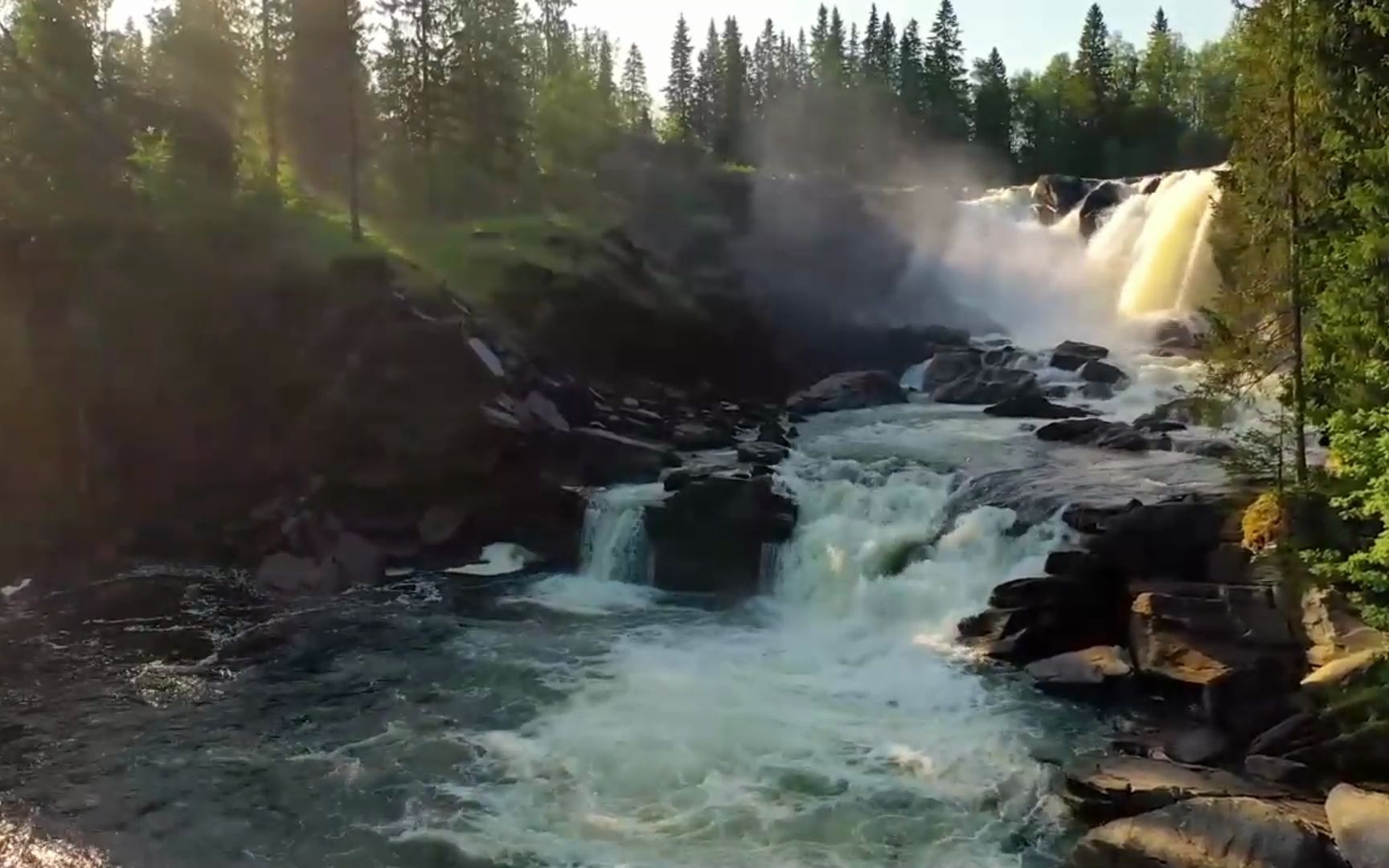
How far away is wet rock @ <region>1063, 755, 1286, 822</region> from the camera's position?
1609cm

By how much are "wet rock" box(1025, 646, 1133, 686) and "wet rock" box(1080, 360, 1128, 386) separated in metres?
25.1

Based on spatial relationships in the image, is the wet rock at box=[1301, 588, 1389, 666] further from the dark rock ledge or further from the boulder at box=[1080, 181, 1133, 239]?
the boulder at box=[1080, 181, 1133, 239]

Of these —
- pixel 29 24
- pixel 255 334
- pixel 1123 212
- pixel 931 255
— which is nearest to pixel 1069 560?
pixel 255 334

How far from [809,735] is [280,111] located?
174 ft

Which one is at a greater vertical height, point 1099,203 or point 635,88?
point 635,88

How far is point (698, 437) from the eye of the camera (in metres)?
40.2

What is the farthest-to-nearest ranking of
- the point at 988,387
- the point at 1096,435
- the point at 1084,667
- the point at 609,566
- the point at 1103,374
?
the point at 988,387
the point at 1103,374
the point at 1096,435
the point at 609,566
the point at 1084,667

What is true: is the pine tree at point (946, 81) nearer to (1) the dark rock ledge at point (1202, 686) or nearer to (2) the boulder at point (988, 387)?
(2) the boulder at point (988, 387)

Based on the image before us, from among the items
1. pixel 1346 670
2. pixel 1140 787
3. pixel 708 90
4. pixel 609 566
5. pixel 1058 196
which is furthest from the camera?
pixel 708 90

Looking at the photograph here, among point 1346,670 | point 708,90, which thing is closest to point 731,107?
point 708,90

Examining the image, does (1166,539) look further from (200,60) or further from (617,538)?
(200,60)

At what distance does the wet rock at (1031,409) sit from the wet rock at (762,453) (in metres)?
10.1

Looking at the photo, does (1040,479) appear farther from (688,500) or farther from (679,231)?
(679,231)

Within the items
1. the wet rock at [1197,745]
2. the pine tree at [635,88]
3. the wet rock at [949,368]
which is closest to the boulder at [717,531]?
the wet rock at [1197,745]
